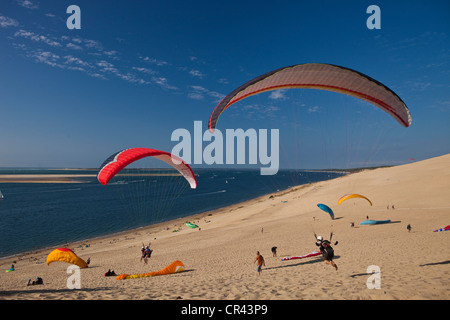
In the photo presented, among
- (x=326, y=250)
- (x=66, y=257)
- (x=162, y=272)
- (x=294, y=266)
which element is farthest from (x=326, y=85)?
(x=66, y=257)

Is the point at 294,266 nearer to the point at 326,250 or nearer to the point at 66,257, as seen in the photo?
the point at 326,250

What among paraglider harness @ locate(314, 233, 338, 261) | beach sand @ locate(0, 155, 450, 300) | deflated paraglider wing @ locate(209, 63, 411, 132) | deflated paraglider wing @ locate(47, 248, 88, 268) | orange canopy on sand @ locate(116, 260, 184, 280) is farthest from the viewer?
deflated paraglider wing @ locate(47, 248, 88, 268)

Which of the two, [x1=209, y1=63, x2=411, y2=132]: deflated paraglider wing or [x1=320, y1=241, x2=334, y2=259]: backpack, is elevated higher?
[x1=209, y1=63, x2=411, y2=132]: deflated paraglider wing

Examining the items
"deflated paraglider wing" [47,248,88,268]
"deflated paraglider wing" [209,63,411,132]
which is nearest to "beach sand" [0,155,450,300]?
"deflated paraglider wing" [47,248,88,268]

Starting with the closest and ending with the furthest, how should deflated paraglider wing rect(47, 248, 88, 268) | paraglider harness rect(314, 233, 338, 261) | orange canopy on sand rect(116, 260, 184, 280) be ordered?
1. paraglider harness rect(314, 233, 338, 261)
2. orange canopy on sand rect(116, 260, 184, 280)
3. deflated paraglider wing rect(47, 248, 88, 268)

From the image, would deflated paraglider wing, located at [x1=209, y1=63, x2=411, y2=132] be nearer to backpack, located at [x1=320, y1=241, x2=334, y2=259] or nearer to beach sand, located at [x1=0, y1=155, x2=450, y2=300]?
beach sand, located at [x1=0, y1=155, x2=450, y2=300]

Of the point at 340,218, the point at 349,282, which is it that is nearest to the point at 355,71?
the point at 349,282

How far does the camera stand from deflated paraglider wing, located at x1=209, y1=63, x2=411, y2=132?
7.85 m

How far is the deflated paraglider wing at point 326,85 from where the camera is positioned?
7.85m

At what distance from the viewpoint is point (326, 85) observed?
932 centimetres

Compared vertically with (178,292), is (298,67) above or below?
above

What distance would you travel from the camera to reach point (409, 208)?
76.8ft

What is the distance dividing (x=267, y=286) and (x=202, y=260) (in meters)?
7.42
